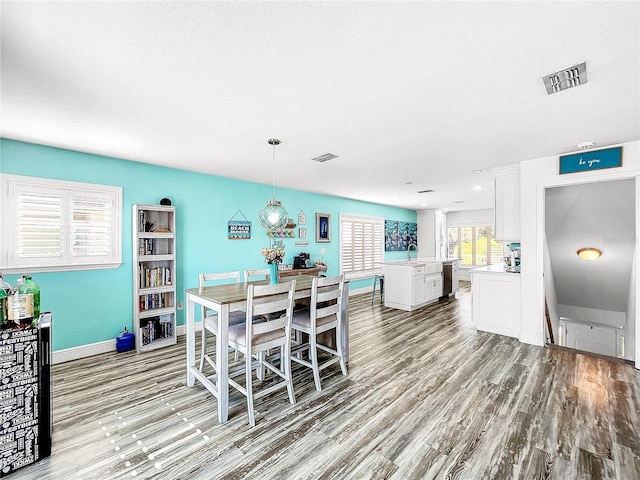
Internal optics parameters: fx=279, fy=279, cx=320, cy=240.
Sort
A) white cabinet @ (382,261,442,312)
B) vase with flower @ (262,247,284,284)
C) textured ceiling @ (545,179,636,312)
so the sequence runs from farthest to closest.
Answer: white cabinet @ (382,261,442,312) → textured ceiling @ (545,179,636,312) → vase with flower @ (262,247,284,284)

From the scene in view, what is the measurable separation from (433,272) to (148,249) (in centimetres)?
527

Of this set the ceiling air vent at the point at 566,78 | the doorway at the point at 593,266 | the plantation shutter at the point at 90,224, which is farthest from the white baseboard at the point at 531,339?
the plantation shutter at the point at 90,224

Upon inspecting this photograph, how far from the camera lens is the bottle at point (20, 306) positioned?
68.1 inches

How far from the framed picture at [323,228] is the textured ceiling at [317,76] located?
10.0ft

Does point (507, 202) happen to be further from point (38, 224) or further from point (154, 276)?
point (38, 224)

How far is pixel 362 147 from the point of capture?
3.22m

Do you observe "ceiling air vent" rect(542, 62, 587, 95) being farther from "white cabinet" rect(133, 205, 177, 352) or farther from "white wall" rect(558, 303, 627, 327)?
"white wall" rect(558, 303, 627, 327)

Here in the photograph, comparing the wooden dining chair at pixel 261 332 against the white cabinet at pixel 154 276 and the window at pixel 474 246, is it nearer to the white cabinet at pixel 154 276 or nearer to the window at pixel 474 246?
the white cabinet at pixel 154 276

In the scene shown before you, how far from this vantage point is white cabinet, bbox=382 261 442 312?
539 cm

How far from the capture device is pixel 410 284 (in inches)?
211

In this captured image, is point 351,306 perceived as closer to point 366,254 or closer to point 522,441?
point 366,254

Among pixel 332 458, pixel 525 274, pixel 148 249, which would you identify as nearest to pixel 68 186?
pixel 148 249

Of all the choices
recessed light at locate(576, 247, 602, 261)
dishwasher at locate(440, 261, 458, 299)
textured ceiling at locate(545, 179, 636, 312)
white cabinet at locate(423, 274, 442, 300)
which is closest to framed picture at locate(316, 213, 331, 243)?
white cabinet at locate(423, 274, 442, 300)

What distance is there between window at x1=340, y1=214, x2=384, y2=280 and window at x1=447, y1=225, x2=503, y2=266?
11.4 ft
